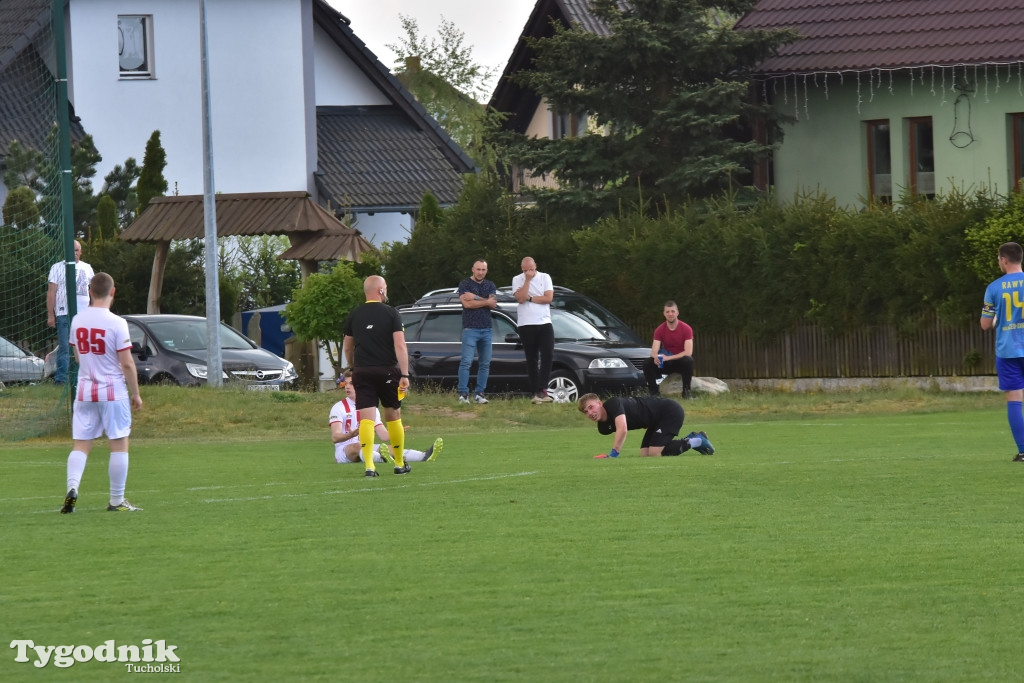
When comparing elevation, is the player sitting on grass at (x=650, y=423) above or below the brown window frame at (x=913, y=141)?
below

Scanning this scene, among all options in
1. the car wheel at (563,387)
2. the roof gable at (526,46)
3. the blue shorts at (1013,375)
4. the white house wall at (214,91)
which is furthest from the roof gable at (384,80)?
the blue shorts at (1013,375)

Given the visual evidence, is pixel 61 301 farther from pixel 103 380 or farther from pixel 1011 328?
pixel 1011 328

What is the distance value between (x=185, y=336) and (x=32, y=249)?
4330 mm

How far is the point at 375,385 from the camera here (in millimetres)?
15461

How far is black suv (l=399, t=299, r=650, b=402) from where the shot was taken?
2609 centimetres

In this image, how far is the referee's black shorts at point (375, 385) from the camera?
15.4 m

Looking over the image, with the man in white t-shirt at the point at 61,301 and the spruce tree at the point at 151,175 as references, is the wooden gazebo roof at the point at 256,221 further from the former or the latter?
the man in white t-shirt at the point at 61,301

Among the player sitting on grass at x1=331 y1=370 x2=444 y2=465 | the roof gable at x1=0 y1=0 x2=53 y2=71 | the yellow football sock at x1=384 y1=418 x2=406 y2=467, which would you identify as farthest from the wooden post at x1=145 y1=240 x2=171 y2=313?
the yellow football sock at x1=384 y1=418 x2=406 y2=467

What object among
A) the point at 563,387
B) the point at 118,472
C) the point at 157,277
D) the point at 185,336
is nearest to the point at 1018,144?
the point at 563,387

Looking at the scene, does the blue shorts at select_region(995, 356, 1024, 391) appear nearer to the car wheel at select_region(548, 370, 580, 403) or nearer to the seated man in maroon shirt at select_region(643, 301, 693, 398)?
the seated man in maroon shirt at select_region(643, 301, 693, 398)

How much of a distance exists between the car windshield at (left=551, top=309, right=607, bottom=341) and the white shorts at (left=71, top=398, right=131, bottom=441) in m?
14.9

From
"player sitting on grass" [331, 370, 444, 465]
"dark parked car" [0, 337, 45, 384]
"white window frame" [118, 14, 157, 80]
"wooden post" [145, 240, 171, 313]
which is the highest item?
"white window frame" [118, 14, 157, 80]

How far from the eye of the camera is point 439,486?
13.9 meters

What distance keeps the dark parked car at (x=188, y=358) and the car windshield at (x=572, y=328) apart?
4.52 m
